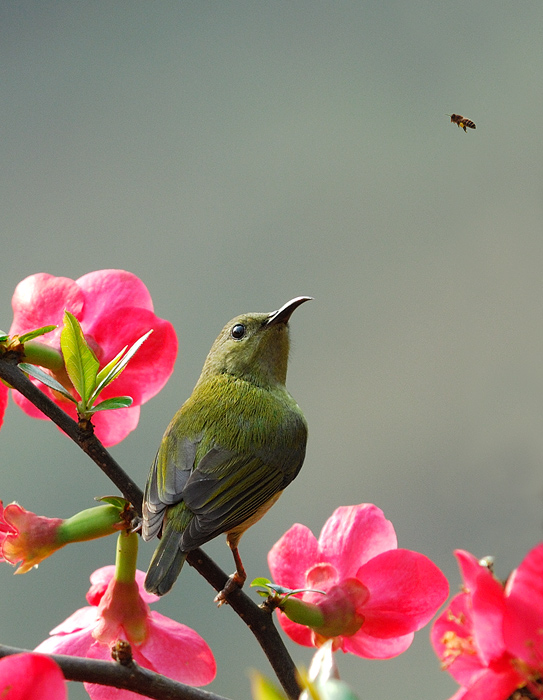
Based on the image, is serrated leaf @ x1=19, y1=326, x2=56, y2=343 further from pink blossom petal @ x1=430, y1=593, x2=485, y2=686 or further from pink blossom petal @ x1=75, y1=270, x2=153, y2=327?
pink blossom petal @ x1=430, y1=593, x2=485, y2=686

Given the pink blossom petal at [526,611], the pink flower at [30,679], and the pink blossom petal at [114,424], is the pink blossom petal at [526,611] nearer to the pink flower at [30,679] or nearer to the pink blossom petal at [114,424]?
the pink flower at [30,679]

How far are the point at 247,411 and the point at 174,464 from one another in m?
0.14

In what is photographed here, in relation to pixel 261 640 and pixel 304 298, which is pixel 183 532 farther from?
pixel 304 298

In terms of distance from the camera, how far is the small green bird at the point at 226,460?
2.37 ft

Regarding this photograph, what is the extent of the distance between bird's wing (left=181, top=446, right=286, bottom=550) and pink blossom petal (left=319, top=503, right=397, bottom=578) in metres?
0.11

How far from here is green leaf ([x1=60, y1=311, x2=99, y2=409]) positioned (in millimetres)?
634

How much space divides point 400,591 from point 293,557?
0.13 meters

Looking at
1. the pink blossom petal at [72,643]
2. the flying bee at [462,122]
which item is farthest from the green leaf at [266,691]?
the flying bee at [462,122]

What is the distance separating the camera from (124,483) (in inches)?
25.3

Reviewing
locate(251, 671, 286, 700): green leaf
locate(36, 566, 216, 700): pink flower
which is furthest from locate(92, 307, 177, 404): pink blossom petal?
locate(251, 671, 286, 700): green leaf

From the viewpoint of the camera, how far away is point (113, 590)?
0.69 m

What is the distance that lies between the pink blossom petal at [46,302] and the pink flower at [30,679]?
421 mm

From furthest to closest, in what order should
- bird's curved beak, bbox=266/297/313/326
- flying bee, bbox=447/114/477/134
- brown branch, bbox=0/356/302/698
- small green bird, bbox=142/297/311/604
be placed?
flying bee, bbox=447/114/477/134 < bird's curved beak, bbox=266/297/313/326 < small green bird, bbox=142/297/311/604 < brown branch, bbox=0/356/302/698

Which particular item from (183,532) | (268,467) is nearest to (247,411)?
(268,467)
